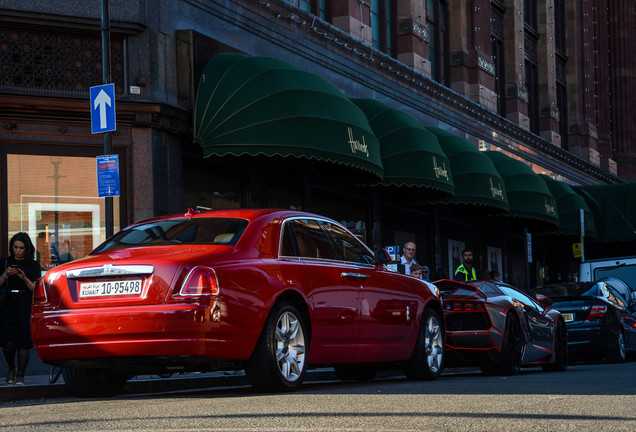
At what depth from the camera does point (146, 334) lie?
860 centimetres

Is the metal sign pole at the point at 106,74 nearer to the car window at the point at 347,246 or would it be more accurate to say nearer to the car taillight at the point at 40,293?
the car window at the point at 347,246

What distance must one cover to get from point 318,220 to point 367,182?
10954 mm

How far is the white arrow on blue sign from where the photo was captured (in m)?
13.9

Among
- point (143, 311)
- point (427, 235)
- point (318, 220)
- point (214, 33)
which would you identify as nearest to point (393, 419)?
point (143, 311)

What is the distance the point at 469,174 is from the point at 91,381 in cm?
1700

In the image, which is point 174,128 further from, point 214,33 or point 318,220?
point 318,220

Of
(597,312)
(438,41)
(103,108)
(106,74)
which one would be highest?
(438,41)

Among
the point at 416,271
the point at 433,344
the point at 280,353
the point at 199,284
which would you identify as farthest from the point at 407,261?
the point at 199,284

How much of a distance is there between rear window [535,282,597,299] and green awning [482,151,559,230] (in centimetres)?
947

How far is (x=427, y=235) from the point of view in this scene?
1126 inches

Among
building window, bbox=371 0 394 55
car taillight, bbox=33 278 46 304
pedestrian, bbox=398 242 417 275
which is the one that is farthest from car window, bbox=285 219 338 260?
building window, bbox=371 0 394 55

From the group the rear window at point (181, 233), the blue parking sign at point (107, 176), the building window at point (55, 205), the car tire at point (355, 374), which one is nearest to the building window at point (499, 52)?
the building window at point (55, 205)

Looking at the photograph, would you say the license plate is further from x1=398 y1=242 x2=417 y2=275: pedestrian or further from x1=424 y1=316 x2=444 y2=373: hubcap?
x1=398 y1=242 x2=417 y2=275: pedestrian

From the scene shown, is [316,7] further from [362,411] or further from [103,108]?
[362,411]
